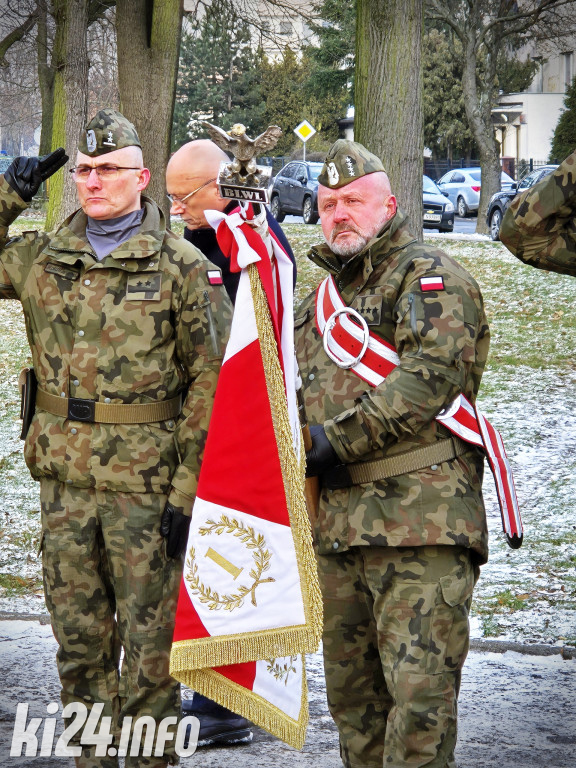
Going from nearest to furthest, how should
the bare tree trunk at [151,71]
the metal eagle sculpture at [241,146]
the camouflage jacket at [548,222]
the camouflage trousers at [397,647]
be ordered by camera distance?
the camouflage jacket at [548,222]
the metal eagle sculpture at [241,146]
the camouflage trousers at [397,647]
the bare tree trunk at [151,71]

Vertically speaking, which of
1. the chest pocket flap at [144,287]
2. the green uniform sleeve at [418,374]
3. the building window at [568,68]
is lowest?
the green uniform sleeve at [418,374]

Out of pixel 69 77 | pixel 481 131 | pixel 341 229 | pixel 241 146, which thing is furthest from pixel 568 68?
pixel 241 146

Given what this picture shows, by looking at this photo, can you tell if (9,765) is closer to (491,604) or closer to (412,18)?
(491,604)

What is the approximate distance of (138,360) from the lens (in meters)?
3.83

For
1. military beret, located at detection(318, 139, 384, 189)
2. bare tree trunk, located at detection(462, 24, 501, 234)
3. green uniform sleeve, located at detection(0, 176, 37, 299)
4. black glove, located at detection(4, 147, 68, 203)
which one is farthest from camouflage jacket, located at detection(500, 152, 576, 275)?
bare tree trunk, located at detection(462, 24, 501, 234)

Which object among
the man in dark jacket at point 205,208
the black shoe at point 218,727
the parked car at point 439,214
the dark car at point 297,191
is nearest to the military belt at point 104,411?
the man in dark jacket at point 205,208

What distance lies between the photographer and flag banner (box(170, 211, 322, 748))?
3.54 m

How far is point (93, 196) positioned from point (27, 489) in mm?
4895

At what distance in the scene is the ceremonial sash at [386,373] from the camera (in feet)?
12.0

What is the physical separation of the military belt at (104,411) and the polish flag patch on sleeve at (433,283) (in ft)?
3.36

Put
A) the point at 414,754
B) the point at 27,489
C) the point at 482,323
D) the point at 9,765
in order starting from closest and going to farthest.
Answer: the point at 414,754, the point at 482,323, the point at 9,765, the point at 27,489

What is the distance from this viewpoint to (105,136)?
12.8 ft

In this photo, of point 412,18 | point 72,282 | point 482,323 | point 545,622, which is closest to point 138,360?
point 72,282

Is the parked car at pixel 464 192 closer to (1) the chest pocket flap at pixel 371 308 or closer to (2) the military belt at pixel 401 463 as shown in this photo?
(1) the chest pocket flap at pixel 371 308
